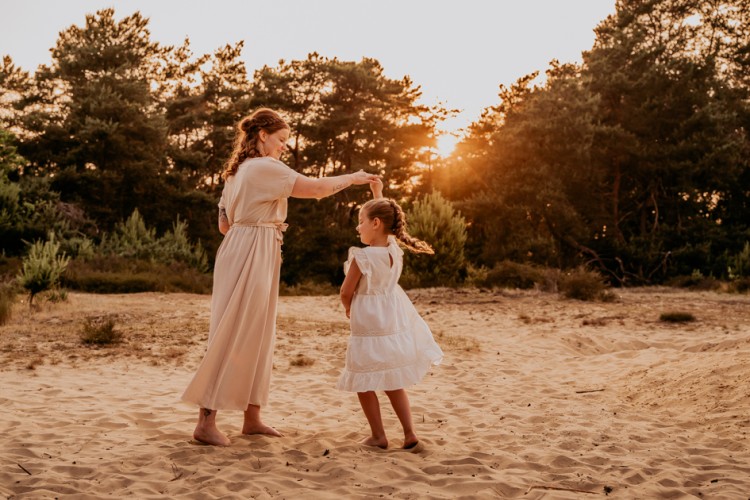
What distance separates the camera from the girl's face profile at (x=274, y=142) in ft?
14.4

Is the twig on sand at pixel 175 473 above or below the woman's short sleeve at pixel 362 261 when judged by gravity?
below

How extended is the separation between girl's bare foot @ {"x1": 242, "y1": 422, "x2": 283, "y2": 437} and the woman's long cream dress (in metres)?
0.31

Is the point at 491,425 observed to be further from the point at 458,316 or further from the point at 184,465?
the point at 458,316

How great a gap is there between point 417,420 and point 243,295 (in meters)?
1.89

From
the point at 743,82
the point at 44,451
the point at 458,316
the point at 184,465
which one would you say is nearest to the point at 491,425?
the point at 184,465

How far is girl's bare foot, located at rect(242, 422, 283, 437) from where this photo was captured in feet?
14.8

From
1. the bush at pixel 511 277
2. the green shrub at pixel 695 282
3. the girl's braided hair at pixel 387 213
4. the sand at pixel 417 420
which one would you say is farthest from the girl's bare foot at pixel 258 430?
the green shrub at pixel 695 282

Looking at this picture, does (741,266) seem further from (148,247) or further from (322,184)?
(322,184)

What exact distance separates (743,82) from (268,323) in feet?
98.4

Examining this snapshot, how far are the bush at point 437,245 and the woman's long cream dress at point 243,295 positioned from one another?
12.7m

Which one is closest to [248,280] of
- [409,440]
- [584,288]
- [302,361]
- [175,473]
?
[175,473]

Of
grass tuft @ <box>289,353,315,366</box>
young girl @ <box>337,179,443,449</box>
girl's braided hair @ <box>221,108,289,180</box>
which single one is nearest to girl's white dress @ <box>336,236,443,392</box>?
young girl @ <box>337,179,443,449</box>

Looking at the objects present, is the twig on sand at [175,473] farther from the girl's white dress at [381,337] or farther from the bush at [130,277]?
the bush at [130,277]

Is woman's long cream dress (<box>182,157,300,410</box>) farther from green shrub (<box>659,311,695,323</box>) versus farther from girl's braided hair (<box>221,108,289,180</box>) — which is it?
green shrub (<box>659,311,695,323</box>)
